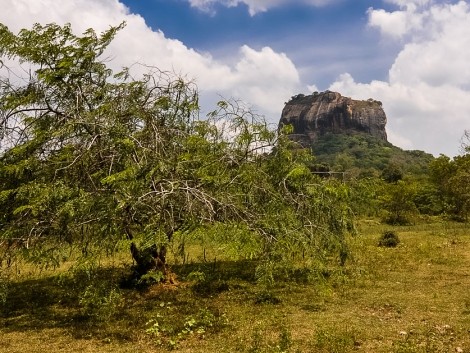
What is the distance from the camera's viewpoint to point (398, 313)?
9.91 metres

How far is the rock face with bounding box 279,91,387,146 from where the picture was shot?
15038 centimetres

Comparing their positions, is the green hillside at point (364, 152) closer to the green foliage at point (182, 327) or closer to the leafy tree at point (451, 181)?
the leafy tree at point (451, 181)

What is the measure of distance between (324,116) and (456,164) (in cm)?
11420

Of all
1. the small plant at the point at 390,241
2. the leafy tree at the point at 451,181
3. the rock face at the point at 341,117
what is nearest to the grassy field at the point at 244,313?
the small plant at the point at 390,241

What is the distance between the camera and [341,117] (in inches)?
5965

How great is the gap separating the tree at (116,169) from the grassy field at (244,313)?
1073 millimetres

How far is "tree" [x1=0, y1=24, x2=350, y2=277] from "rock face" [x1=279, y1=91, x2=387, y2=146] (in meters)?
138

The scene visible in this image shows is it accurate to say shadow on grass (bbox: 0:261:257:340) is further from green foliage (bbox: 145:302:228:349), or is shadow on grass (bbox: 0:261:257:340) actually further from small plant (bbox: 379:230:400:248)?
small plant (bbox: 379:230:400:248)

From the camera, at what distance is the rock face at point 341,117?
150375mm

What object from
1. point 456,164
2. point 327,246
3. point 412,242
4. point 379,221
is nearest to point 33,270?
point 327,246

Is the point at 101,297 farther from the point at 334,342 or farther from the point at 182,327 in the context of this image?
the point at 334,342

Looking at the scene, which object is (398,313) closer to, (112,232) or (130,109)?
(112,232)

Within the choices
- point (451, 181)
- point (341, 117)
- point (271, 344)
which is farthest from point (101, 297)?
point (341, 117)

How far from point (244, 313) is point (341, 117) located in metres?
147
